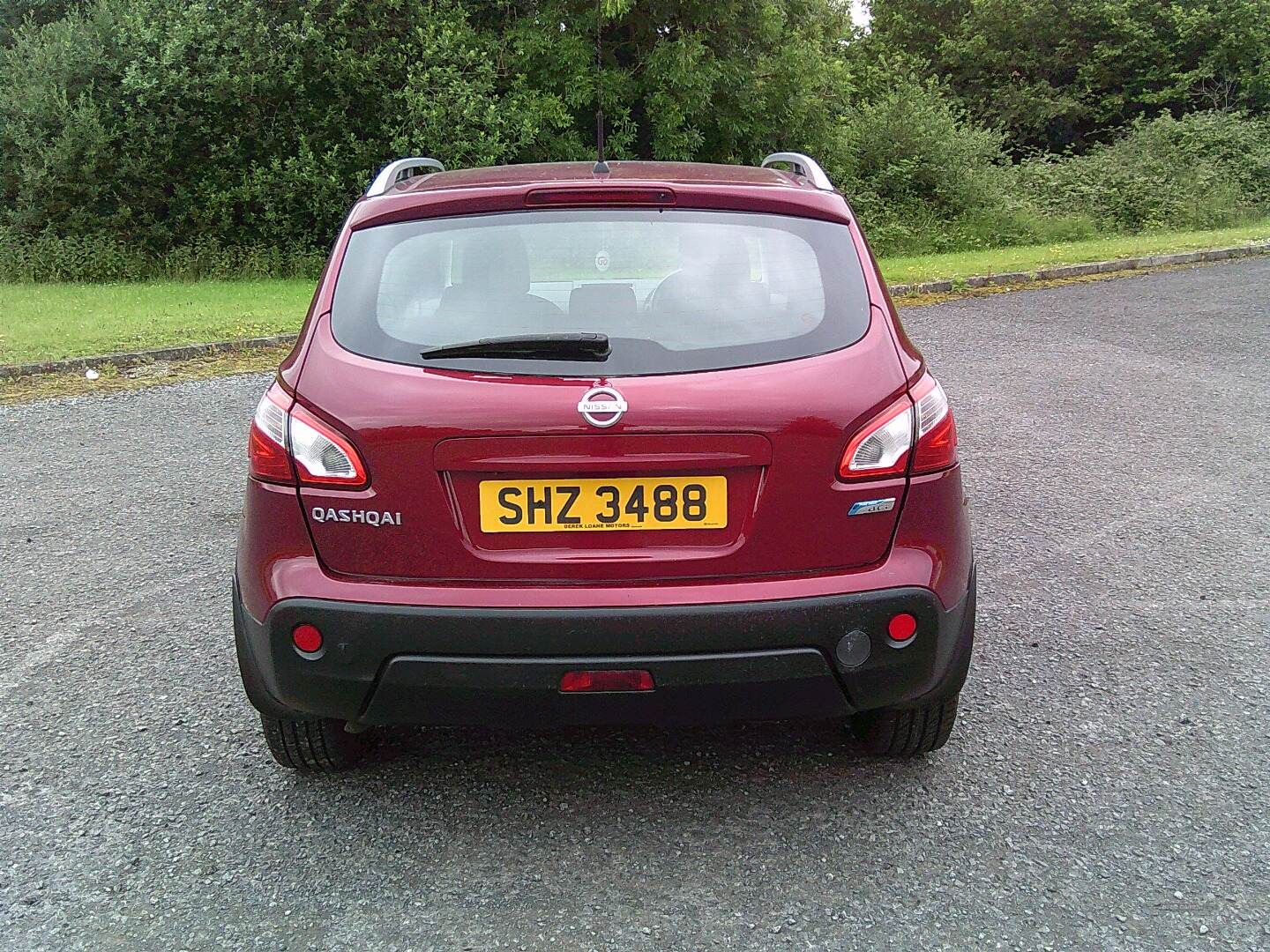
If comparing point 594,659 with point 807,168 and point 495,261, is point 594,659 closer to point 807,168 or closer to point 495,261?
point 495,261

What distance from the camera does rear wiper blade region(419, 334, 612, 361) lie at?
2781mm

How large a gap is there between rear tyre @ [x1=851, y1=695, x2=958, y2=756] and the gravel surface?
0.24 feet

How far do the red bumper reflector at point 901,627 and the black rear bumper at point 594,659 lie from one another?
2 centimetres

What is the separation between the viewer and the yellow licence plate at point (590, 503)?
8.89 feet

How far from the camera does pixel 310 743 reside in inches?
126

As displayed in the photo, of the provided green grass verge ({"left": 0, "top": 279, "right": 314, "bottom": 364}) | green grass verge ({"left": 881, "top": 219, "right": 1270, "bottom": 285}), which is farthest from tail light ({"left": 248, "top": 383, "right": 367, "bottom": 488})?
green grass verge ({"left": 881, "top": 219, "right": 1270, "bottom": 285})

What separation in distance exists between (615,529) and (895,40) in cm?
3516

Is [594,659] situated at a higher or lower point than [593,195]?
lower

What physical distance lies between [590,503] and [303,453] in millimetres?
688

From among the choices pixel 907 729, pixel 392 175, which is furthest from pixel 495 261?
pixel 907 729

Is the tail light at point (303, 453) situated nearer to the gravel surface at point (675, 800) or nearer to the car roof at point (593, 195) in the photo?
the car roof at point (593, 195)

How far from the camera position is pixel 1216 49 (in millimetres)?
28688

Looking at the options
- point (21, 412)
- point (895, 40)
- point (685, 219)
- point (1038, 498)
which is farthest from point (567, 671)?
point (895, 40)

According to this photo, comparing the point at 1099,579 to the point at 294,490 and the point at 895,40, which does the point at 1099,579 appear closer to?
the point at 294,490
